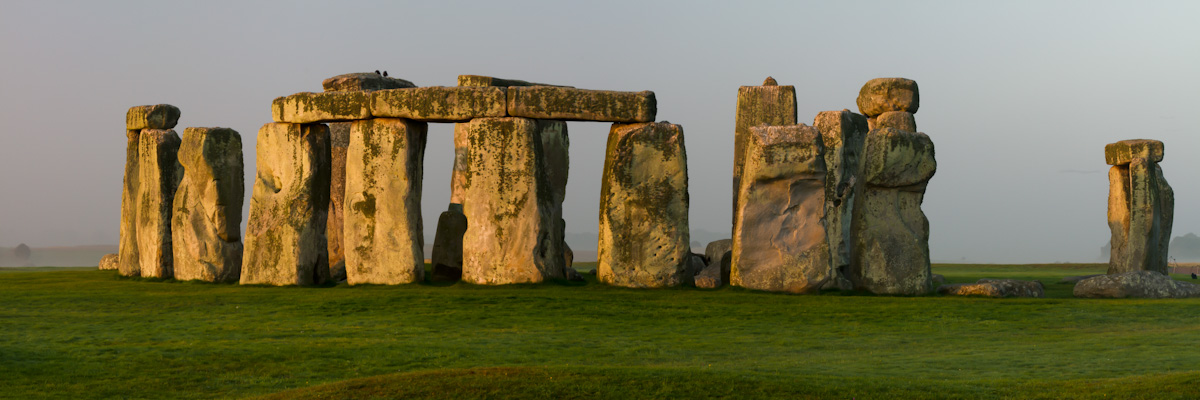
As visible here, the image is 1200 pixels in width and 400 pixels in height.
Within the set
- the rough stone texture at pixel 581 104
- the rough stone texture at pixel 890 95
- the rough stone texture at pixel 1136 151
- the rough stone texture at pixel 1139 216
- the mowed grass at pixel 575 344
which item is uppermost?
the rough stone texture at pixel 890 95

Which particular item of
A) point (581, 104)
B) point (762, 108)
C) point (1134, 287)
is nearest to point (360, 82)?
point (581, 104)

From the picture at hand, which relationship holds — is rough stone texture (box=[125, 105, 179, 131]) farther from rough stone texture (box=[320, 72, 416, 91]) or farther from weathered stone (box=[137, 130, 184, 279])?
rough stone texture (box=[320, 72, 416, 91])

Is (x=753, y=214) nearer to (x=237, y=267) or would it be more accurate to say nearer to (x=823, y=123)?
(x=823, y=123)

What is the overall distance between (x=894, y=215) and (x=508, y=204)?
6.28 metres

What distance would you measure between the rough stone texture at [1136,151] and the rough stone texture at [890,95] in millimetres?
4646

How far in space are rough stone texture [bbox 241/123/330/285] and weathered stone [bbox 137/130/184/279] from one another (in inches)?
107

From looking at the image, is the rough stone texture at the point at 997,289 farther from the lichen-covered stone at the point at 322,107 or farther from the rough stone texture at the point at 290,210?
the rough stone texture at the point at 290,210

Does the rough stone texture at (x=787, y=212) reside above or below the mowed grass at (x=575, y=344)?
above

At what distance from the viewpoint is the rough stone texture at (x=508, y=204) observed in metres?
19.9

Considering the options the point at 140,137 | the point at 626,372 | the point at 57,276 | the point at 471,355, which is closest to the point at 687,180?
the point at 471,355

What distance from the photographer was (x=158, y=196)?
23516mm

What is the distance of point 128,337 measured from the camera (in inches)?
598

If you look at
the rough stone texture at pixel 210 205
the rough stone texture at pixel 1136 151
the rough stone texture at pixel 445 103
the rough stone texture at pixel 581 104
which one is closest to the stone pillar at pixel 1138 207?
the rough stone texture at pixel 1136 151

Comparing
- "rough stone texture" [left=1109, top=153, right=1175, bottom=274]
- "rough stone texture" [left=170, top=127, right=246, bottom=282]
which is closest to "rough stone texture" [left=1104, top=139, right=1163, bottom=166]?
"rough stone texture" [left=1109, top=153, right=1175, bottom=274]
